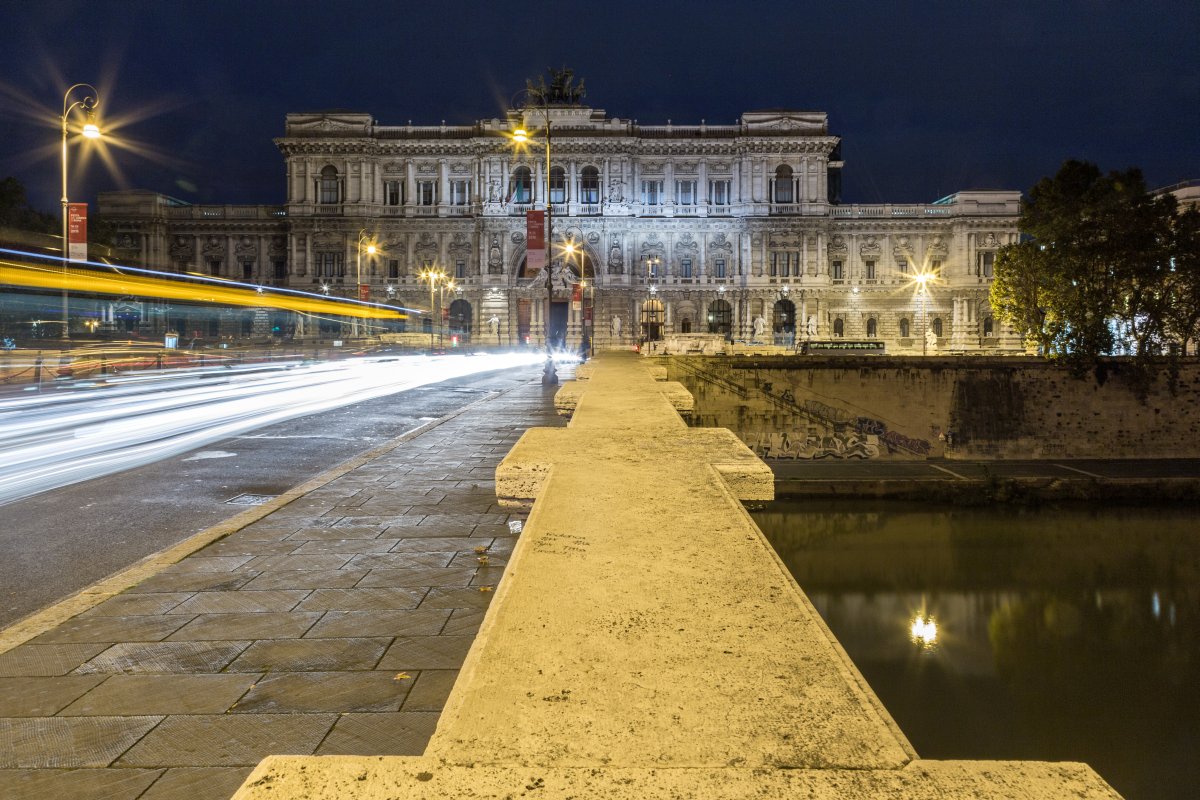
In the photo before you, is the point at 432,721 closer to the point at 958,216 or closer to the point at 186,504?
the point at 186,504

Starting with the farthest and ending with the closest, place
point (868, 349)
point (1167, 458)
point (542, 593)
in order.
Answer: point (868, 349), point (1167, 458), point (542, 593)

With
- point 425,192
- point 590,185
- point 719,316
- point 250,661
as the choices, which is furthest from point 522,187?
point 250,661

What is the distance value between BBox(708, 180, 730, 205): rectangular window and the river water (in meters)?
39.0

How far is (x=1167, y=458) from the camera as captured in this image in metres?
30.5

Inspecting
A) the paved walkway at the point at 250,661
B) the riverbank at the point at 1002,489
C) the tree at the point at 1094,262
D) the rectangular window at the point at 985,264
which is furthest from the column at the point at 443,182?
the paved walkway at the point at 250,661

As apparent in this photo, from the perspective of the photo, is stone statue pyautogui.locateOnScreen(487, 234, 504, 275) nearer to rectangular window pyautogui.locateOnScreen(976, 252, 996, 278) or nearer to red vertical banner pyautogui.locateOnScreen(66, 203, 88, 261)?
rectangular window pyautogui.locateOnScreen(976, 252, 996, 278)

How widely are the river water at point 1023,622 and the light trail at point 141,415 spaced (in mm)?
10074

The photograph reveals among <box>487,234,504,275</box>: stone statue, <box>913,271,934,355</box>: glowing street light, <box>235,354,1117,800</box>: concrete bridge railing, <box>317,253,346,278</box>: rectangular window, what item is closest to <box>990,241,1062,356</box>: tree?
<box>913,271,934,355</box>: glowing street light

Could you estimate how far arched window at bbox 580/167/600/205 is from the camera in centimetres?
5641

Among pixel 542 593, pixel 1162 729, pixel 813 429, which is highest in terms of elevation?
pixel 542 593

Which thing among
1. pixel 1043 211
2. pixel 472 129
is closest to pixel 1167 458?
pixel 1043 211

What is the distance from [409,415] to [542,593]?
12.6 m

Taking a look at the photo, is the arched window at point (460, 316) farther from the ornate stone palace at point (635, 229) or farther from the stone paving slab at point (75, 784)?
the stone paving slab at point (75, 784)

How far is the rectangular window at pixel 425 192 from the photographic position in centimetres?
5719
